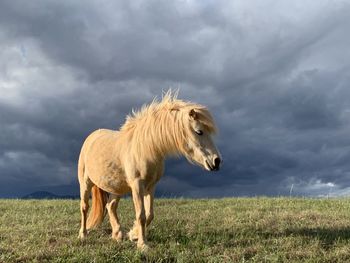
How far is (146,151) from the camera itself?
7438 mm

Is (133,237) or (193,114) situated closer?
(193,114)

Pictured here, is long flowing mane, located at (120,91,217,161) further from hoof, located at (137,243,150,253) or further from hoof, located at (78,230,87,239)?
hoof, located at (78,230,87,239)

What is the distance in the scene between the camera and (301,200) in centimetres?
1427

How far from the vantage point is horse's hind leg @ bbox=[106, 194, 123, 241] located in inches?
329

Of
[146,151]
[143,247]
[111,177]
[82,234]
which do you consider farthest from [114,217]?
[146,151]

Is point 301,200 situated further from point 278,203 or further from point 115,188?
point 115,188

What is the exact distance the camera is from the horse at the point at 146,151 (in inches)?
279

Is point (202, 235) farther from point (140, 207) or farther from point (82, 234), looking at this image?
point (82, 234)

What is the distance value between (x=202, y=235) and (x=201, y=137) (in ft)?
7.26

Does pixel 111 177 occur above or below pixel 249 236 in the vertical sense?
above

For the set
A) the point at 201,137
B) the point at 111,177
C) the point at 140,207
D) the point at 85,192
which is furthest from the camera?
the point at 85,192

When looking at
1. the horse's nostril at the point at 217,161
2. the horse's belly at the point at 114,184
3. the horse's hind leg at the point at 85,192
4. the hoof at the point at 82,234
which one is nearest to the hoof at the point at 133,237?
the horse's belly at the point at 114,184

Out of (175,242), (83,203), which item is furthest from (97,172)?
(175,242)

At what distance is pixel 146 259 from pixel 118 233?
6.35 ft
